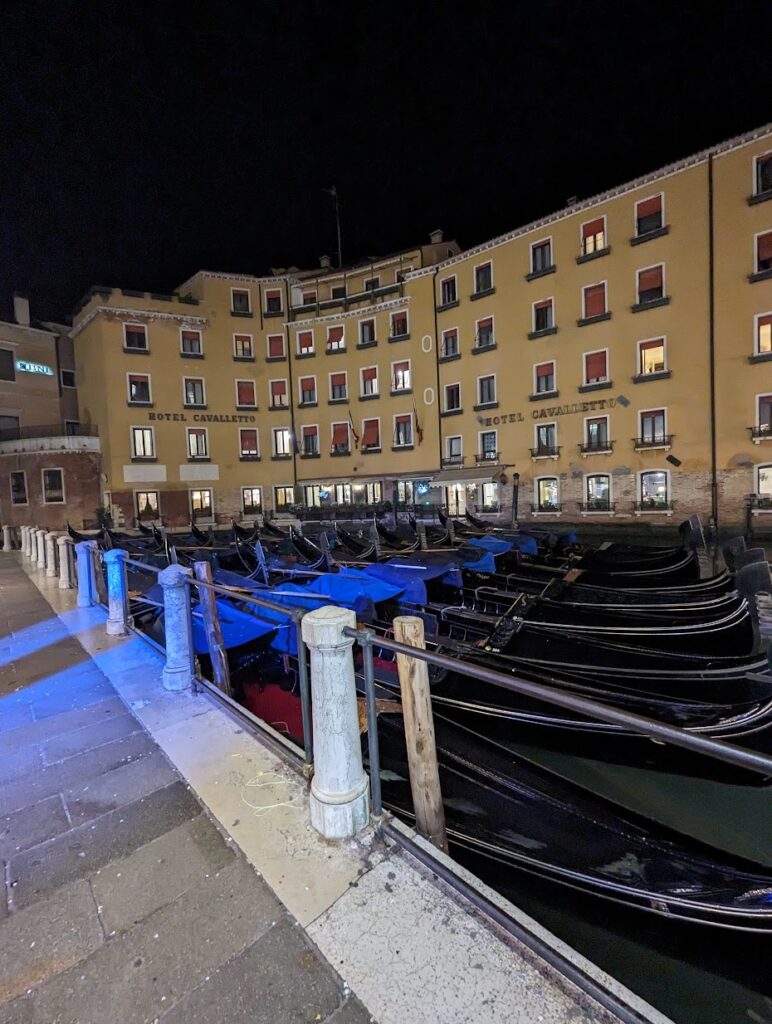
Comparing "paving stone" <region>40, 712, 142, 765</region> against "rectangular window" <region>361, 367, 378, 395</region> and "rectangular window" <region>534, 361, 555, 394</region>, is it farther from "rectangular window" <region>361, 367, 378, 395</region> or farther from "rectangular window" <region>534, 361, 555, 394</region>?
"rectangular window" <region>361, 367, 378, 395</region>

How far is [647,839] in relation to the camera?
11.4ft

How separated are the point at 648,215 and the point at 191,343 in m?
25.1

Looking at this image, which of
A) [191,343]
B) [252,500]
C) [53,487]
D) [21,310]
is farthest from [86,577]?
[21,310]

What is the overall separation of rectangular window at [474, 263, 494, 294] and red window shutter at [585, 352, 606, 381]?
257 inches

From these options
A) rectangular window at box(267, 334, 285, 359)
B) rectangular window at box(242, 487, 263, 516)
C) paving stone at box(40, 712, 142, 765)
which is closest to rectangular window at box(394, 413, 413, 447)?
rectangular window at box(267, 334, 285, 359)

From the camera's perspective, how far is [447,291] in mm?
26750

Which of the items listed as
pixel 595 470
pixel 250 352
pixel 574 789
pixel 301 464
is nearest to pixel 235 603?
pixel 574 789

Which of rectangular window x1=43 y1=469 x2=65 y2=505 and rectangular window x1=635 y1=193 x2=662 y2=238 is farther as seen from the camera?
rectangular window x1=43 y1=469 x2=65 y2=505

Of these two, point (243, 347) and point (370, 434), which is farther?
point (243, 347)

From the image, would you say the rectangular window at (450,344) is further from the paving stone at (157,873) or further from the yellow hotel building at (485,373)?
the paving stone at (157,873)

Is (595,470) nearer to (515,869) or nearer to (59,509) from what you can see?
(515,869)

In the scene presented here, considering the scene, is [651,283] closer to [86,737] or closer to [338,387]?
[338,387]

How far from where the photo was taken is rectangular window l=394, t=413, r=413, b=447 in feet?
92.8

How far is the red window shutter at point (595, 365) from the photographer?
22062 mm
